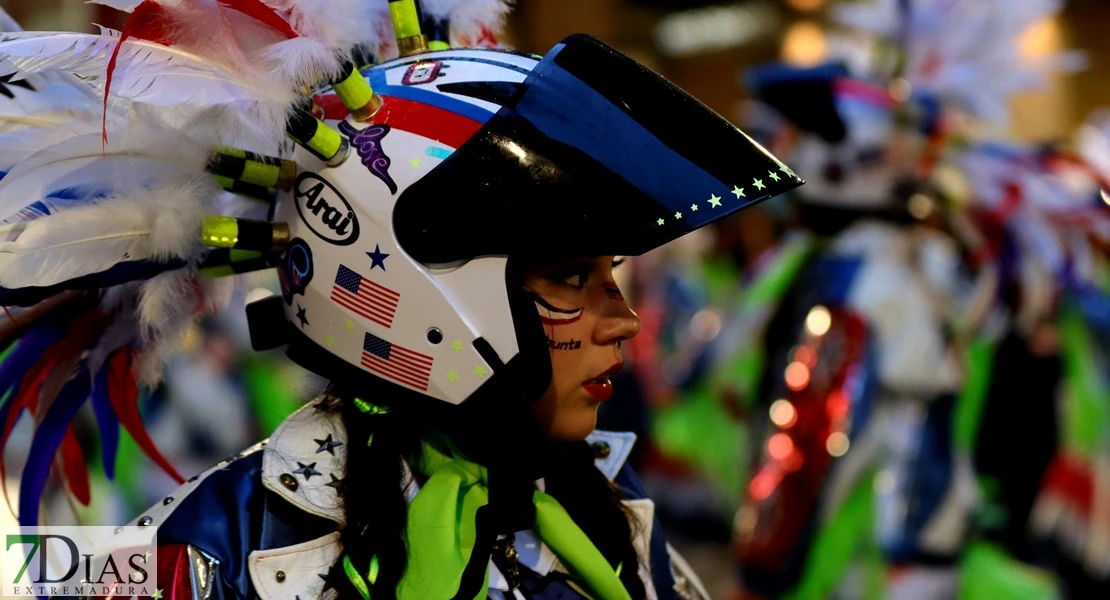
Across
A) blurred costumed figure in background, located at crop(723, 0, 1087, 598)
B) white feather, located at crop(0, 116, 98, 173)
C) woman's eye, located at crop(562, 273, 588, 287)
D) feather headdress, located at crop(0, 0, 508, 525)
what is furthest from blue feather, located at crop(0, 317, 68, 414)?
blurred costumed figure in background, located at crop(723, 0, 1087, 598)

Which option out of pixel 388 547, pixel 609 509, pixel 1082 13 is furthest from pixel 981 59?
pixel 1082 13

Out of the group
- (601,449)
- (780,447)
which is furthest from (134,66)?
(780,447)

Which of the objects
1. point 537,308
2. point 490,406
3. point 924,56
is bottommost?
point 924,56

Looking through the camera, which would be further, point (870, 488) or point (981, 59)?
point (981, 59)

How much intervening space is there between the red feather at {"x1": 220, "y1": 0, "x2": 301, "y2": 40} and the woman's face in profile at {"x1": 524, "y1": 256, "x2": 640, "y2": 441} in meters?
0.52

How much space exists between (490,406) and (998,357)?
352 centimetres

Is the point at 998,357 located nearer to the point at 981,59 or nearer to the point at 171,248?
the point at 981,59

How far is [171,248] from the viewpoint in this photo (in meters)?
1.83

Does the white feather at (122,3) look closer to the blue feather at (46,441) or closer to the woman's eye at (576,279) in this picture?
the blue feather at (46,441)

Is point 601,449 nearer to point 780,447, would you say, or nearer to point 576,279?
point 576,279

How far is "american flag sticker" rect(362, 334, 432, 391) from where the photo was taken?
6.07 feet

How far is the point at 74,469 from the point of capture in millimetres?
2158

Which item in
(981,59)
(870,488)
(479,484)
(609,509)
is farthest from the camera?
(981,59)

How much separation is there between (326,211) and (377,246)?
0.11 m
